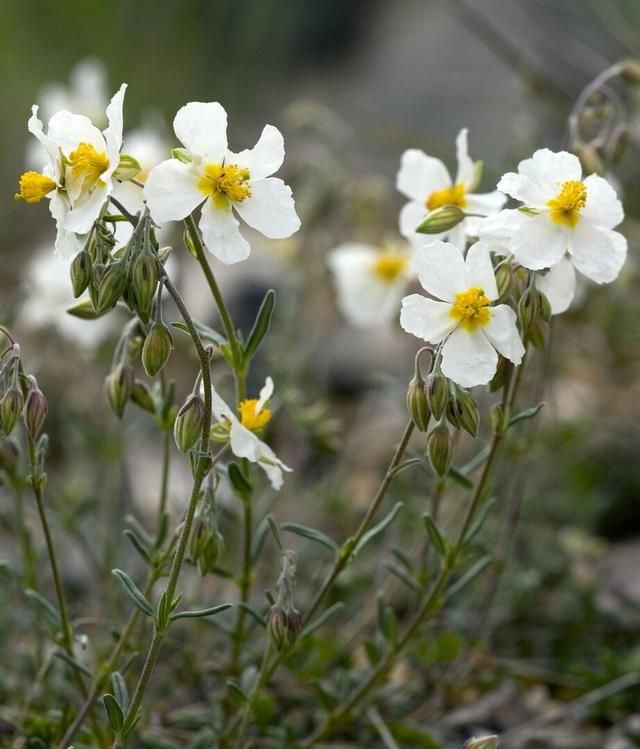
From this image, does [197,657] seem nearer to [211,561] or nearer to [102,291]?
[211,561]

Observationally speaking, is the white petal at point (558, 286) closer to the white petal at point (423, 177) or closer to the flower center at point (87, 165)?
the white petal at point (423, 177)

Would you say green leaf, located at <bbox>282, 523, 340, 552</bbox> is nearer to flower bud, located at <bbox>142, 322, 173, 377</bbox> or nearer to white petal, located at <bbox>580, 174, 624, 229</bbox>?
flower bud, located at <bbox>142, 322, 173, 377</bbox>

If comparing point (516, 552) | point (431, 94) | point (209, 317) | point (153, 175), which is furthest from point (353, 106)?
point (153, 175)

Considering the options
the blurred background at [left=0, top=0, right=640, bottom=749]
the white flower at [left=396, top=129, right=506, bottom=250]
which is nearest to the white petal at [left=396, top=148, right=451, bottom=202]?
the white flower at [left=396, top=129, right=506, bottom=250]

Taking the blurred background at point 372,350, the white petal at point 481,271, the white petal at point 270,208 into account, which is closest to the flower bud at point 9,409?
the white petal at point 270,208

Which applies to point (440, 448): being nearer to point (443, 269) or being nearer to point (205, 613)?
point (443, 269)

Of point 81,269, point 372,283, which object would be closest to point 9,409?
point 81,269
